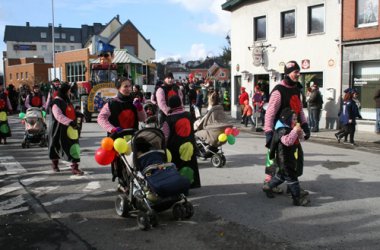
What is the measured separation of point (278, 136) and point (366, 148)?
296 inches

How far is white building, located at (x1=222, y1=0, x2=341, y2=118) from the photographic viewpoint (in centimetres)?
1805

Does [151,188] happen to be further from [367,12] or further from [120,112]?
[367,12]

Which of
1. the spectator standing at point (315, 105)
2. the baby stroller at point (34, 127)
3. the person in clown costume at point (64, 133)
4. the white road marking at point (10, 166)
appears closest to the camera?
the person in clown costume at point (64, 133)

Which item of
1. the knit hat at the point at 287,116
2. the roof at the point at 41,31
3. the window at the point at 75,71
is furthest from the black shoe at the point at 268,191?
the roof at the point at 41,31

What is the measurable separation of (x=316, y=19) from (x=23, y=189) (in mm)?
15054

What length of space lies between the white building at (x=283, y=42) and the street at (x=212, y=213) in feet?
30.6

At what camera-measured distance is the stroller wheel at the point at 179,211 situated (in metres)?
5.71

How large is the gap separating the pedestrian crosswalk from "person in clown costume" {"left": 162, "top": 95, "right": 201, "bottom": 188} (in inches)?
62.5

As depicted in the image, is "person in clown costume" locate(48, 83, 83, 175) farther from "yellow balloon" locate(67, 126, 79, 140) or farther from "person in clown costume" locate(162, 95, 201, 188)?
"person in clown costume" locate(162, 95, 201, 188)

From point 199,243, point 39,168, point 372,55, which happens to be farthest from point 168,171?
point 372,55

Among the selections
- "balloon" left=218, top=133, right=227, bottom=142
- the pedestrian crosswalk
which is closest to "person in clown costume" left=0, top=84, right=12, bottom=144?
the pedestrian crosswalk

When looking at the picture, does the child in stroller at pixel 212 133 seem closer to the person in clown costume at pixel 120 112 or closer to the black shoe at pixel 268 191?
the black shoe at pixel 268 191


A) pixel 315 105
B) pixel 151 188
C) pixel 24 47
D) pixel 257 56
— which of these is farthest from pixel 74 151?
pixel 24 47

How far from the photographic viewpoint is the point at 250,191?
7332 millimetres
